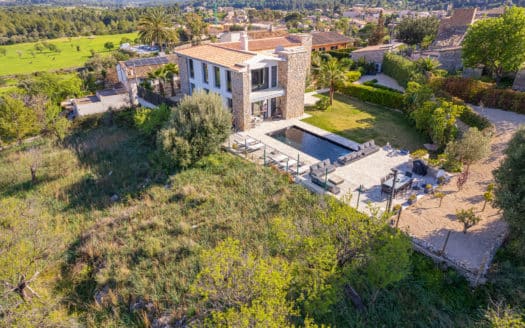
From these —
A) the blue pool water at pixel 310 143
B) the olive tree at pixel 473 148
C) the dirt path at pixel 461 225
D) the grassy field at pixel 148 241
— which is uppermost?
the olive tree at pixel 473 148

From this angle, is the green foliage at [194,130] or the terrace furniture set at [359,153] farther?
the green foliage at [194,130]

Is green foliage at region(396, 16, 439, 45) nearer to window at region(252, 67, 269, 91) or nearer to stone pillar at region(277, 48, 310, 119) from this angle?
stone pillar at region(277, 48, 310, 119)

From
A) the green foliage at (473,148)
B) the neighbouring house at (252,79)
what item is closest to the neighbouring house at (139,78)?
the neighbouring house at (252,79)

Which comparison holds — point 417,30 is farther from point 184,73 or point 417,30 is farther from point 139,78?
point 139,78

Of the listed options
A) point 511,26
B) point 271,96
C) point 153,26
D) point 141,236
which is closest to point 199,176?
point 141,236

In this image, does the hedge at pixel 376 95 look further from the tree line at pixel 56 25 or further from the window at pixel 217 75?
the tree line at pixel 56 25

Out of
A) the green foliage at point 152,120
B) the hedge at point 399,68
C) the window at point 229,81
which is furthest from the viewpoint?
the hedge at point 399,68

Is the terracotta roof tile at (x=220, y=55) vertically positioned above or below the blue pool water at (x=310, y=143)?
above
